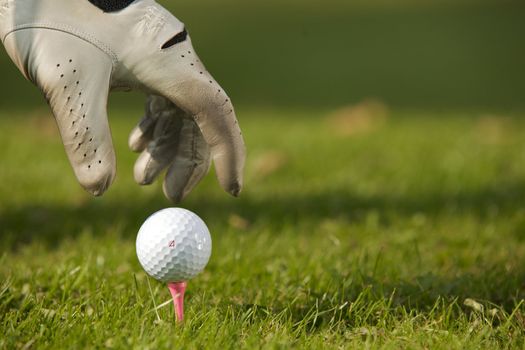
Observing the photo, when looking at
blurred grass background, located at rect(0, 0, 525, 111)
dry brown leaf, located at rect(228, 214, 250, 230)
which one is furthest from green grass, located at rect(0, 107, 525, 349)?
blurred grass background, located at rect(0, 0, 525, 111)

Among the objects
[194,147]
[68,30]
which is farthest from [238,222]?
[68,30]

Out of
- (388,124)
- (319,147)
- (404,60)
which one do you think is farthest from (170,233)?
(404,60)

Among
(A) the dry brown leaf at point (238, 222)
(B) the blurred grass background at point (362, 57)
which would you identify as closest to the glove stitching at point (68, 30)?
(A) the dry brown leaf at point (238, 222)

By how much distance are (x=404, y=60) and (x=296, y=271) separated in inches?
422

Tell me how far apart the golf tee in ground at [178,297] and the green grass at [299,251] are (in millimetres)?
46

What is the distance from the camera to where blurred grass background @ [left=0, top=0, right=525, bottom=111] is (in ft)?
33.6

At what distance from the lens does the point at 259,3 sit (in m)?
22.8

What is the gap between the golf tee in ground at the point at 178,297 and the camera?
231 centimetres

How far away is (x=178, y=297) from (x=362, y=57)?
1162cm

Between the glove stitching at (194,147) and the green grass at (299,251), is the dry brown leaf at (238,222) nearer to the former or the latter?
the green grass at (299,251)

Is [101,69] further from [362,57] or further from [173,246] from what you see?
[362,57]

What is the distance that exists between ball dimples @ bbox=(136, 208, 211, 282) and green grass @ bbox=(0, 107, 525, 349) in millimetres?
115

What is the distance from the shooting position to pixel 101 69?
92.5 inches

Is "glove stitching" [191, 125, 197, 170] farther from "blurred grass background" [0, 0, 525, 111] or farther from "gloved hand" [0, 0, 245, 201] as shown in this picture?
"blurred grass background" [0, 0, 525, 111]
